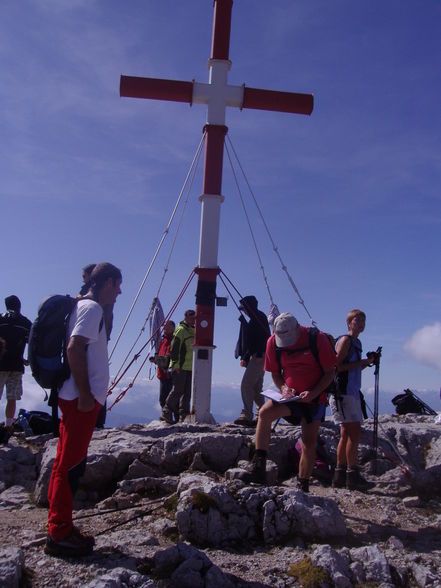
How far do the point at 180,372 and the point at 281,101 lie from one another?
548 cm

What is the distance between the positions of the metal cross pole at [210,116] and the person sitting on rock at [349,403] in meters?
3.12

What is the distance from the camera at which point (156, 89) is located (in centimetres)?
1047

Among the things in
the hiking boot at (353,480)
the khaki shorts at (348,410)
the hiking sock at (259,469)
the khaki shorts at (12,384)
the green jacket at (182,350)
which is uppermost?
the green jacket at (182,350)

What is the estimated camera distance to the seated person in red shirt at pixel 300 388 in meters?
5.93

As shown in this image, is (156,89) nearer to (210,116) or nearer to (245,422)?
(210,116)

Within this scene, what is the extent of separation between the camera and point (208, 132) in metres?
10.1

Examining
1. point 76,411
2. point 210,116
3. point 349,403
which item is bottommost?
point 76,411

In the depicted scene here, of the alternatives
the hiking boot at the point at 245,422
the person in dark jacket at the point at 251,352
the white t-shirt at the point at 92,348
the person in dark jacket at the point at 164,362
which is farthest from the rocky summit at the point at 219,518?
the person in dark jacket at the point at 164,362

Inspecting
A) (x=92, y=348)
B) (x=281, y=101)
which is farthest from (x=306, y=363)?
(x=281, y=101)

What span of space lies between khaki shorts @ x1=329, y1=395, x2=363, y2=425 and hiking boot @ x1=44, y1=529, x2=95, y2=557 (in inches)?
137

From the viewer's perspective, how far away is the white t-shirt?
4.40 meters

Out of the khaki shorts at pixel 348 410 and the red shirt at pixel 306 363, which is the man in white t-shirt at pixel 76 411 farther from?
the khaki shorts at pixel 348 410

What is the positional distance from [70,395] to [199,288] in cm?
553

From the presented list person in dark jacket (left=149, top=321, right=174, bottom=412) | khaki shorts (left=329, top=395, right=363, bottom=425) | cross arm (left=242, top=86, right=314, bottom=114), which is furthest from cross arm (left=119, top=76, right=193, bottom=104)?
khaki shorts (left=329, top=395, right=363, bottom=425)
